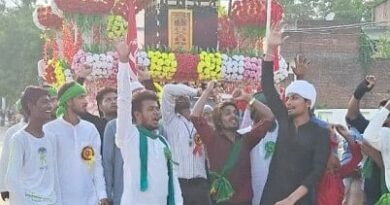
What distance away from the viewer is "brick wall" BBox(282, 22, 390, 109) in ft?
99.3

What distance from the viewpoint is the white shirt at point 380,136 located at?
6660 millimetres

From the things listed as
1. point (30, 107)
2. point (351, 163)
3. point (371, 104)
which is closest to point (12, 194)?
point (30, 107)

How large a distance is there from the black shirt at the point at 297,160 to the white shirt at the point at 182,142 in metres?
1.37

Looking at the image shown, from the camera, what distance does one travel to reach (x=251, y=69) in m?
12.6

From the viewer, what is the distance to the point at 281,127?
6.22m

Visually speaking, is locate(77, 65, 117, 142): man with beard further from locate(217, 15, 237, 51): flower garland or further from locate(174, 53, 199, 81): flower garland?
locate(217, 15, 237, 51): flower garland

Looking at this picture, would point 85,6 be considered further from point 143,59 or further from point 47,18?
point 47,18

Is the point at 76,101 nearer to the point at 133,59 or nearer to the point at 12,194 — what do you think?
the point at 12,194

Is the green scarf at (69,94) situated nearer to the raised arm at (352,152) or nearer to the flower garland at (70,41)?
the raised arm at (352,152)

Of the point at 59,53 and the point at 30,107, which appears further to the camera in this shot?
the point at 59,53

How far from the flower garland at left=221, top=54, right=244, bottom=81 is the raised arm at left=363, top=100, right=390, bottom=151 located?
5.76 m

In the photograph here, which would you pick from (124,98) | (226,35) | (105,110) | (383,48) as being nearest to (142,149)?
(124,98)

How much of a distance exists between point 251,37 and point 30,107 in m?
6.88

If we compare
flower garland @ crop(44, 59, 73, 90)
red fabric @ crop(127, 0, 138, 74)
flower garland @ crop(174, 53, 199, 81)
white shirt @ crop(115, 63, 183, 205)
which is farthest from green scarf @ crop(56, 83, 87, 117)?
flower garland @ crop(174, 53, 199, 81)
